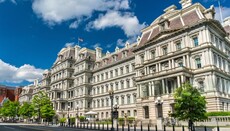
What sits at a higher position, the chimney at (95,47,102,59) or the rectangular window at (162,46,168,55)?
the chimney at (95,47,102,59)

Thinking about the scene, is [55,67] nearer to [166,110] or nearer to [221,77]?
[166,110]

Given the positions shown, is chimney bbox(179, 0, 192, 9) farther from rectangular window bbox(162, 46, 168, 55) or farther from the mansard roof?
rectangular window bbox(162, 46, 168, 55)

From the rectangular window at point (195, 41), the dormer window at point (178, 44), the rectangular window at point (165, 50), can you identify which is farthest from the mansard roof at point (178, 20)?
the rectangular window at point (165, 50)

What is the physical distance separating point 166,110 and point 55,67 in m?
56.2

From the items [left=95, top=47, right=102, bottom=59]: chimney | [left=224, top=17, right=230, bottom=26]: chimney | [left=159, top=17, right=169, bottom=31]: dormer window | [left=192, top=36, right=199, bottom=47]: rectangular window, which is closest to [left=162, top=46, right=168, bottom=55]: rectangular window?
[left=159, top=17, right=169, bottom=31]: dormer window

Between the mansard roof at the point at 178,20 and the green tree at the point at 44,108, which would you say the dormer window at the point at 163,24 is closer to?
the mansard roof at the point at 178,20

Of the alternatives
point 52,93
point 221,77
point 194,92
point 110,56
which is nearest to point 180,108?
point 194,92

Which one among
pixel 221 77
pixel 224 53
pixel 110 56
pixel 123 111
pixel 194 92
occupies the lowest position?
pixel 123 111

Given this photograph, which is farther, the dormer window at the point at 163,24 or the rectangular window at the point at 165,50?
the dormer window at the point at 163,24

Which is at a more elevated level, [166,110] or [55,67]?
[55,67]

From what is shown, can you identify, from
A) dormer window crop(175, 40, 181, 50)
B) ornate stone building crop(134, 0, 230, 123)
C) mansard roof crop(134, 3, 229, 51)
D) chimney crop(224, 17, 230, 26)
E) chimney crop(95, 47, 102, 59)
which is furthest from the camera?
chimney crop(95, 47, 102, 59)

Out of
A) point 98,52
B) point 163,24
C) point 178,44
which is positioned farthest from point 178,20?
point 98,52

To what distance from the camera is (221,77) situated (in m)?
39.5

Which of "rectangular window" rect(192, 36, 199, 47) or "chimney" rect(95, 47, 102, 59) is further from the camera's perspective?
"chimney" rect(95, 47, 102, 59)
